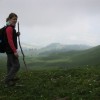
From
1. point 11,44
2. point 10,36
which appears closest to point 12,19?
point 10,36

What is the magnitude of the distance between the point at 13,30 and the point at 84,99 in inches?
226

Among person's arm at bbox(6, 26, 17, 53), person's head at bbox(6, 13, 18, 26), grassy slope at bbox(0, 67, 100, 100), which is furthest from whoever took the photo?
person's head at bbox(6, 13, 18, 26)

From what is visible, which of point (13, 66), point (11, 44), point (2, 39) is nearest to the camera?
point (11, 44)

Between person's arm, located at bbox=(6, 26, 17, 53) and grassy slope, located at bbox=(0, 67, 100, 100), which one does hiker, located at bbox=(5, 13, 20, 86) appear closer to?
person's arm, located at bbox=(6, 26, 17, 53)

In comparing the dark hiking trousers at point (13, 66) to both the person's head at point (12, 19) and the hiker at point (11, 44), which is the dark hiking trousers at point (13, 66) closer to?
the hiker at point (11, 44)

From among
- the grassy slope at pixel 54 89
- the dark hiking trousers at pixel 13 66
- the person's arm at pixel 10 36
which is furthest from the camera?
the dark hiking trousers at pixel 13 66

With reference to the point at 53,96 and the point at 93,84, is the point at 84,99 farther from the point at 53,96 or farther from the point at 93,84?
the point at 93,84

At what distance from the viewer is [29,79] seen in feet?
81.9

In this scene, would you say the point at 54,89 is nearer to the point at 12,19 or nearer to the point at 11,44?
the point at 11,44

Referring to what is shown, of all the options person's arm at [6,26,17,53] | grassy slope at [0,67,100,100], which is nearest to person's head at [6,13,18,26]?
person's arm at [6,26,17,53]

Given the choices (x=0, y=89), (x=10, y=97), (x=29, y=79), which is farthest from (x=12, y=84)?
(x=29, y=79)

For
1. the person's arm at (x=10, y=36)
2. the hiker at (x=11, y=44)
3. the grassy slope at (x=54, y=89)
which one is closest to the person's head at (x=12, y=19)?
the hiker at (x=11, y=44)

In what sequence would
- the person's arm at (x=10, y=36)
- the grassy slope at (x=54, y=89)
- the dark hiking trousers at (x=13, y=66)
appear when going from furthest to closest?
the dark hiking trousers at (x=13, y=66) → the person's arm at (x=10, y=36) → the grassy slope at (x=54, y=89)

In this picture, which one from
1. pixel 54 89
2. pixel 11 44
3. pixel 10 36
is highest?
pixel 10 36
